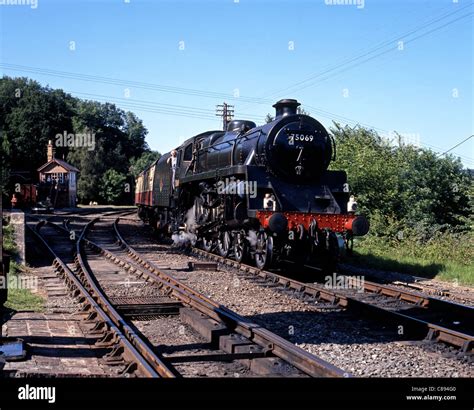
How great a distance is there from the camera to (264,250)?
1183cm

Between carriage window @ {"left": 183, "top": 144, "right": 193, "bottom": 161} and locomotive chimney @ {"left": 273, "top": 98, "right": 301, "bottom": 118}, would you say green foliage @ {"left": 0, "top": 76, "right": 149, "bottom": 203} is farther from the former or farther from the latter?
locomotive chimney @ {"left": 273, "top": 98, "right": 301, "bottom": 118}

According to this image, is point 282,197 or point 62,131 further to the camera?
point 62,131

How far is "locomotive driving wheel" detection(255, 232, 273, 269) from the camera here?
38.1ft

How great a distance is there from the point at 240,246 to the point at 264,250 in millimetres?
1522

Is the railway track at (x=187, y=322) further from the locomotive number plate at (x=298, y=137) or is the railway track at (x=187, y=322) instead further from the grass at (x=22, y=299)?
the locomotive number plate at (x=298, y=137)

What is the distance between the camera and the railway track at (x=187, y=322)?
5223mm

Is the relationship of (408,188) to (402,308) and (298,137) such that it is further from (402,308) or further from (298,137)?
(402,308)

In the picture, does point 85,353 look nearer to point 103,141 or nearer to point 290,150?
point 290,150

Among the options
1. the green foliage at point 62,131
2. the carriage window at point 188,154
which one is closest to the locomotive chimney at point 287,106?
the carriage window at point 188,154

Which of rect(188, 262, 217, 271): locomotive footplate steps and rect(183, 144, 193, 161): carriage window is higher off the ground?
rect(183, 144, 193, 161): carriage window

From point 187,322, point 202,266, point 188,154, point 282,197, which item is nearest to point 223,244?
point 202,266

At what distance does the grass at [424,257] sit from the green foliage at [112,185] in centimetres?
5338

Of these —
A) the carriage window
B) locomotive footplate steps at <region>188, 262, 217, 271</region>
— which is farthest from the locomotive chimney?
the carriage window
